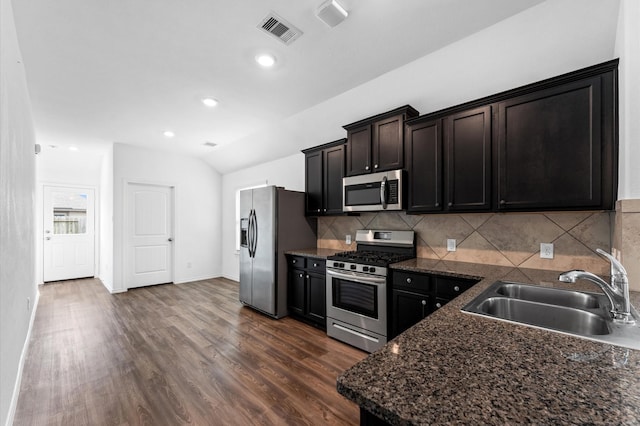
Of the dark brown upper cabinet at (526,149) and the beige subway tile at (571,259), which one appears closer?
the dark brown upper cabinet at (526,149)

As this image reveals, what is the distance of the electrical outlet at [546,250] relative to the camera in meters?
2.25

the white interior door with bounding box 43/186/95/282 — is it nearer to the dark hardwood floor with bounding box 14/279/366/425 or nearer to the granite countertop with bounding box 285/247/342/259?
the dark hardwood floor with bounding box 14/279/366/425

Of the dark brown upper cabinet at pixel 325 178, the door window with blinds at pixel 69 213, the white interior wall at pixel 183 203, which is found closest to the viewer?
the dark brown upper cabinet at pixel 325 178

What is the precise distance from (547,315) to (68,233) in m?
8.45

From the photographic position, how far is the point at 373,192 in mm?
3055

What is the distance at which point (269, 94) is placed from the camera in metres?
3.23

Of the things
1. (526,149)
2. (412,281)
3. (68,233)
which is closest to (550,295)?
(412,281)

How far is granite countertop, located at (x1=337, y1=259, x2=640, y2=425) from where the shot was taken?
584 millimetres

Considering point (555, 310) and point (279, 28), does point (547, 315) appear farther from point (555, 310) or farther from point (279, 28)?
point (279, 28)

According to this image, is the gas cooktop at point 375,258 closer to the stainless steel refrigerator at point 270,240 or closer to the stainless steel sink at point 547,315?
the stainless steel refrigerator at point 270,240

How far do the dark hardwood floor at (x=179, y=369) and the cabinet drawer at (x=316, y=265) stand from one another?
0.73 m

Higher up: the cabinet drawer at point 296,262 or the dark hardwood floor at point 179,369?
the cabinet drawer at point 296,262

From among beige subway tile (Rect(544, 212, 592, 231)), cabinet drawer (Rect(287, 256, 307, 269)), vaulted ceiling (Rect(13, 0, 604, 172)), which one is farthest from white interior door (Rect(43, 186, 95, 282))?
beige subway tile (Rect(544, 212, 592, 231))

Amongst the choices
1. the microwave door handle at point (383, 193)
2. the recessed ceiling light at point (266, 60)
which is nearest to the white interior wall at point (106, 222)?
the recessed ceiling light at point (266, 60)
